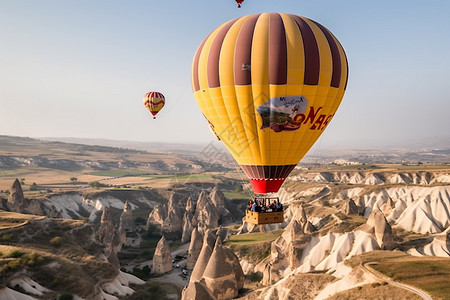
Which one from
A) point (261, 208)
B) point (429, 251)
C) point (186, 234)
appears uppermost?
point (261, 208)

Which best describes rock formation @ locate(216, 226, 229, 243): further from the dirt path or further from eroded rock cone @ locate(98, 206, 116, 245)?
the dirt path

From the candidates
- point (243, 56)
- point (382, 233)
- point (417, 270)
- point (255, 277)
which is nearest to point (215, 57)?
point (243, 56)

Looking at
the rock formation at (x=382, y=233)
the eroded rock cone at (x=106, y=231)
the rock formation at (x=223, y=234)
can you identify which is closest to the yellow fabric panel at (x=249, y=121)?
the rock formation at (x=382, y=233)

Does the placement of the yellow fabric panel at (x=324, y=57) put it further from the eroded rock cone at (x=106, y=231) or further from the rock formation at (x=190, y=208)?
the rock formation at (x=190, y=208)

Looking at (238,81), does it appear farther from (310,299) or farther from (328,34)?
(310,299)

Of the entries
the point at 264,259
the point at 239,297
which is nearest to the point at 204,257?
the point at 239,297
